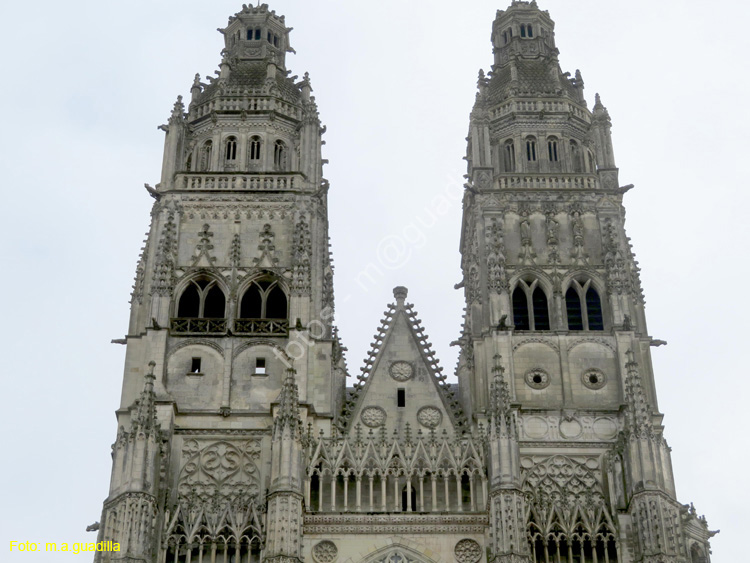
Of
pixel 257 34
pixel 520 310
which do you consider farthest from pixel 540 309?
pixel 257 34

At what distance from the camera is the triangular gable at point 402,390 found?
32844 mm

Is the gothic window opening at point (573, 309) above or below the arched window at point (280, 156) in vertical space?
below

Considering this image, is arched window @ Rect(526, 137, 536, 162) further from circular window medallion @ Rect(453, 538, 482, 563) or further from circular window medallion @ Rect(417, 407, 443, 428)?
circular window medallion @ Rect(453, 538, 482, 563)

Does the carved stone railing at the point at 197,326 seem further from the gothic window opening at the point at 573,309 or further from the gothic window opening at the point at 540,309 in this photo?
the gothic window opening at the point at 573,309

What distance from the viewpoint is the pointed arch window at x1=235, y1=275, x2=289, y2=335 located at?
3388 centimetres

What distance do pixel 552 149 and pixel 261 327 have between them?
11.1m

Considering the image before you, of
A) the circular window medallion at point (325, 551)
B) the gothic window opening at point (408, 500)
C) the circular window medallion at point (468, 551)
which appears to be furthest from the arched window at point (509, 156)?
→ the circular window medallion at point (325, 551)

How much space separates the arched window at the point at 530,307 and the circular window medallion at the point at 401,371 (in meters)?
3.14

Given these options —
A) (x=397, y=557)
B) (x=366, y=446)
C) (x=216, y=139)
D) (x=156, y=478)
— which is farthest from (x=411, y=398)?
(x=216, y=139)

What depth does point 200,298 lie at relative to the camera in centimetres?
3456

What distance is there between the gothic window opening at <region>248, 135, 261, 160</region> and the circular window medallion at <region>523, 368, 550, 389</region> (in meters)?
11.0

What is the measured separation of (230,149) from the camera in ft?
127

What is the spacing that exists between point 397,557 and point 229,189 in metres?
12.4

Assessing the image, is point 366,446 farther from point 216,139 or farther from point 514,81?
point 514,81
